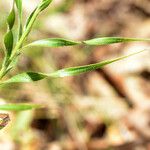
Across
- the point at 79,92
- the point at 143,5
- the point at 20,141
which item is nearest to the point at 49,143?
the point at 20,141

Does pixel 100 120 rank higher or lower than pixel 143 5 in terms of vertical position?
lower

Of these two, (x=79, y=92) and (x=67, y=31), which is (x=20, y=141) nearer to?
(x=79, y=92)

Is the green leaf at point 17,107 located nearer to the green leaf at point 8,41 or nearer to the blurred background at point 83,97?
the green leaf at point 8,41

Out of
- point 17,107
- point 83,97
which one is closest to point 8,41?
point 17,107

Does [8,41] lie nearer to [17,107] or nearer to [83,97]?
[17,107]

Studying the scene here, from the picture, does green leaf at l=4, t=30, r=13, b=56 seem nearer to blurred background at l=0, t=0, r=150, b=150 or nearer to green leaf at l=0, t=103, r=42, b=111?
green leaf at l=0, t=103, r=42, b=111

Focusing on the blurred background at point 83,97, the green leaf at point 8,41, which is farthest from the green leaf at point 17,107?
the blurred background at point 83,97

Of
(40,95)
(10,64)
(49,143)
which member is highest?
(10,64)

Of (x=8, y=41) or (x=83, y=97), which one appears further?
(x=83, y=97)
